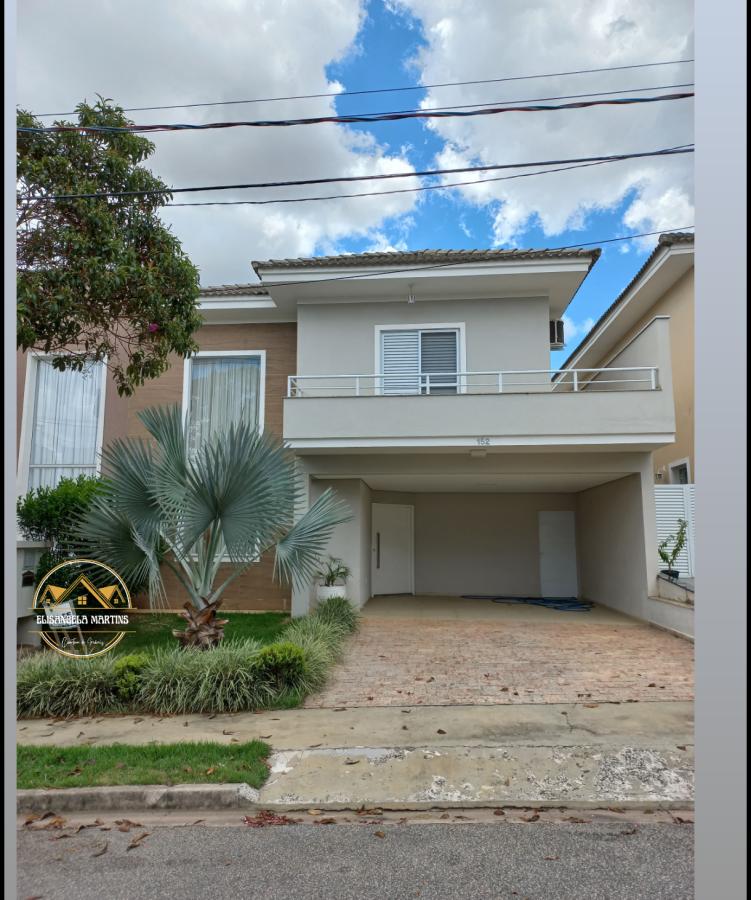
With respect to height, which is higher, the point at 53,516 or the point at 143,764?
the point at 53,516

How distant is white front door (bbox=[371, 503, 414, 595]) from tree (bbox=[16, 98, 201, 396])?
29.1 ft

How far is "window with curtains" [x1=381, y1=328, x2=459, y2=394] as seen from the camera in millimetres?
12398

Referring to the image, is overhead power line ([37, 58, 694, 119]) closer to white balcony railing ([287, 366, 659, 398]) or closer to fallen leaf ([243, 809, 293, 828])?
white balcony railing ([287, 366, 659, 398])

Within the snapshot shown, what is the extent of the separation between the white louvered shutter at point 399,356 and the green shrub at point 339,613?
4.15 m

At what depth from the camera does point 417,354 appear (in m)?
12.4

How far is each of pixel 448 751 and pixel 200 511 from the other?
359 cm

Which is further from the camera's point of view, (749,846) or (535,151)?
(535,151)

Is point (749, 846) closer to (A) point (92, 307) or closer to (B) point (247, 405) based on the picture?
(A) point (92, 307)

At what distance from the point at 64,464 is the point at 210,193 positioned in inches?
291

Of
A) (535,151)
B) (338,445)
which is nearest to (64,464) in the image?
(338,445)

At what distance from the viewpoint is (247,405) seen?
1272 centimetres

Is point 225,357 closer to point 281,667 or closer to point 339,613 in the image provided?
point 339,613

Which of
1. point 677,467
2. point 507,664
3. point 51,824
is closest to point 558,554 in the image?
point 677,467

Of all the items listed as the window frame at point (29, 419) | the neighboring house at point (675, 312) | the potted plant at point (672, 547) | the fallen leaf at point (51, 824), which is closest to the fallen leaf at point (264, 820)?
the fallen leaf at point (51, 824)
